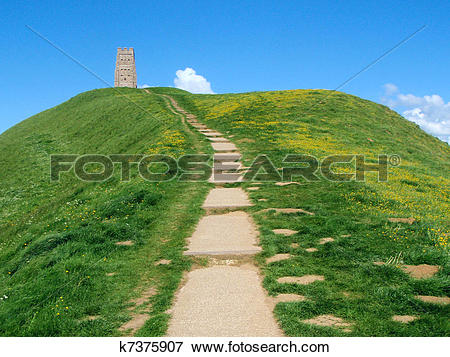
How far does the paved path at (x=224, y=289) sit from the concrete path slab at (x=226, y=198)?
0.26m

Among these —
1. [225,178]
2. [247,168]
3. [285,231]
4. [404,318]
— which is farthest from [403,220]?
[247,168]

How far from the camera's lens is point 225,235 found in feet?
32.5

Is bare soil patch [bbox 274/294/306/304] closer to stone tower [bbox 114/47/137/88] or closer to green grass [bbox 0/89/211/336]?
green grass [bbox 0/89/211/336]

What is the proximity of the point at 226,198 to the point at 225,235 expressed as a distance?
156 inches

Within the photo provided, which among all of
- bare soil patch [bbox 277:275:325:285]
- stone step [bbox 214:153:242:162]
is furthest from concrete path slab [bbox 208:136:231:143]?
bare soil patch [bbox 277:275:325:285]

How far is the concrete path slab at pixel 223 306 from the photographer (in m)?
5.46

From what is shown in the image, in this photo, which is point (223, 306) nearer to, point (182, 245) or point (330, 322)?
point (330, 322)

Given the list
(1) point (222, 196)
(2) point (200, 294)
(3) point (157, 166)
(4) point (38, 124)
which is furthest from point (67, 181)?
(4) point (38, 124)

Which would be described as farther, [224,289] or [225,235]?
[225,235]

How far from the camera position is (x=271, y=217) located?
442 inches

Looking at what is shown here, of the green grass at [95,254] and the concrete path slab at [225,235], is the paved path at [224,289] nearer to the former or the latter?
the concrete path slab at [225,235]

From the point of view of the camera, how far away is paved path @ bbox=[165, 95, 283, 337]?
A: 18.2 ft
